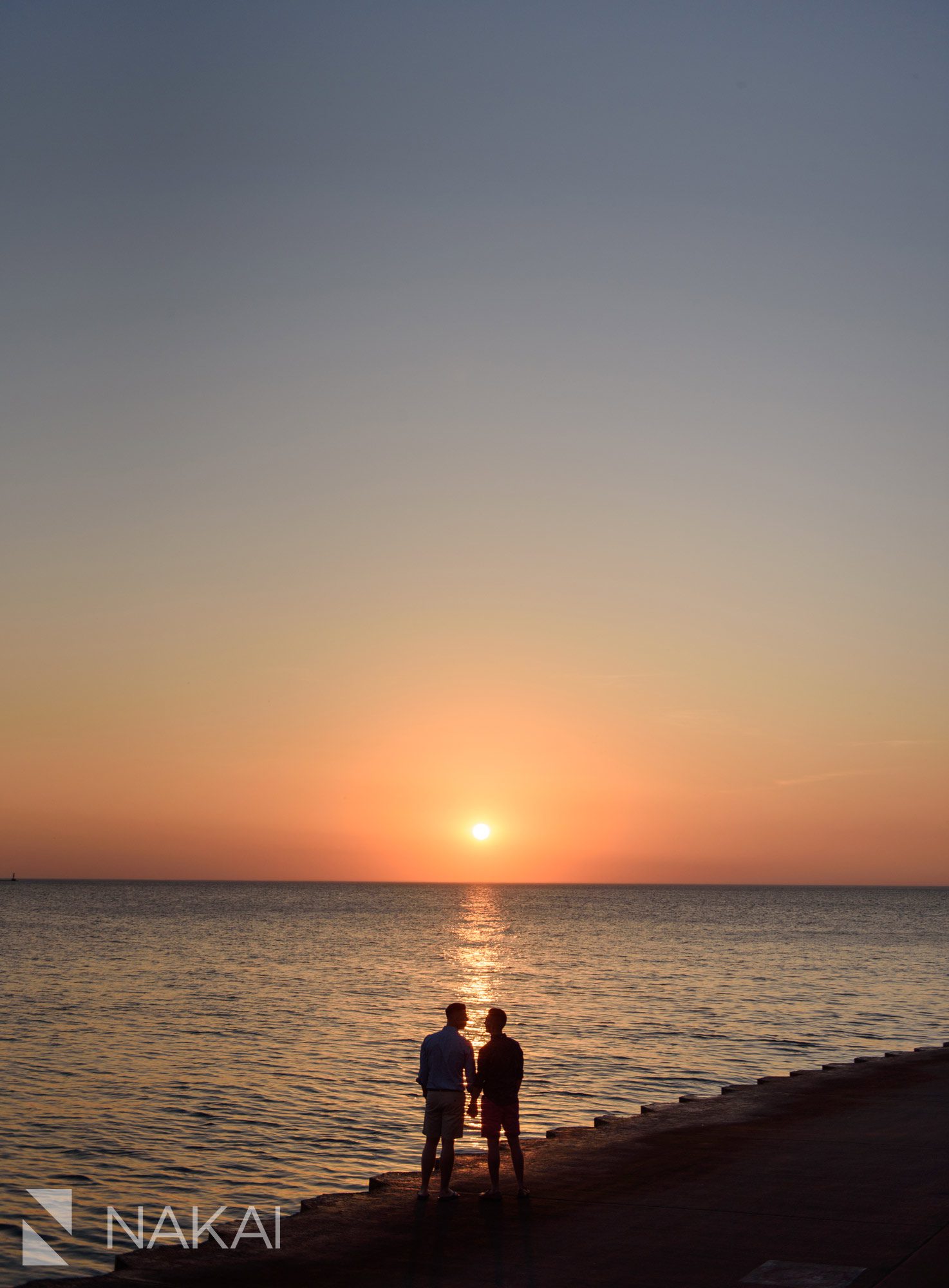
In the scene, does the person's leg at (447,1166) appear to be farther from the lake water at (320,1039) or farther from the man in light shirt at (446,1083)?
the lake water at (320,1039)

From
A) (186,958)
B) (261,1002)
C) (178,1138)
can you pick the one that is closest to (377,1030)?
(261,1002)

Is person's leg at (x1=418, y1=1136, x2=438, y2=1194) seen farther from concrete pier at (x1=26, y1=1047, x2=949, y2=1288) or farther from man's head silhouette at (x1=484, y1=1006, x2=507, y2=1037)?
man's head silhouette at (x1=484, y1=1006, x2=507, y2=1037)

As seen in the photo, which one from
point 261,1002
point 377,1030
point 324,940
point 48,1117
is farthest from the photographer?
point 324,940

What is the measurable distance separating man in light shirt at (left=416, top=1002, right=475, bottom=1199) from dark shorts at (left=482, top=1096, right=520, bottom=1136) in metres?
0.26

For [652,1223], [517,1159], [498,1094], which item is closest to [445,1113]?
[498,1094]

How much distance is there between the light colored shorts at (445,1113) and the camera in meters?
12.0

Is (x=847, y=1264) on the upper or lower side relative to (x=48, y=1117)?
upper

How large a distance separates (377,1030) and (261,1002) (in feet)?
30.4

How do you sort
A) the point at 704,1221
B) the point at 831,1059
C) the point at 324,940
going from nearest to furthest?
the point at 704,1221 < the point at 831,1059 < the point at 324,940

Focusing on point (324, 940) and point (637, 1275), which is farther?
point (324, 940)

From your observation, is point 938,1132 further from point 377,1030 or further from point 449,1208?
point 377,1030

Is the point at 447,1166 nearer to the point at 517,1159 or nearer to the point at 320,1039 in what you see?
the point at 517,1159

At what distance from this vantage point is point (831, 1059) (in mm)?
30094

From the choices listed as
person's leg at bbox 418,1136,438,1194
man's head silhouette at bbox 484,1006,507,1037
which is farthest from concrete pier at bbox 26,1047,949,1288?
man's head silhouette at bbox 484,1006,507,1037
